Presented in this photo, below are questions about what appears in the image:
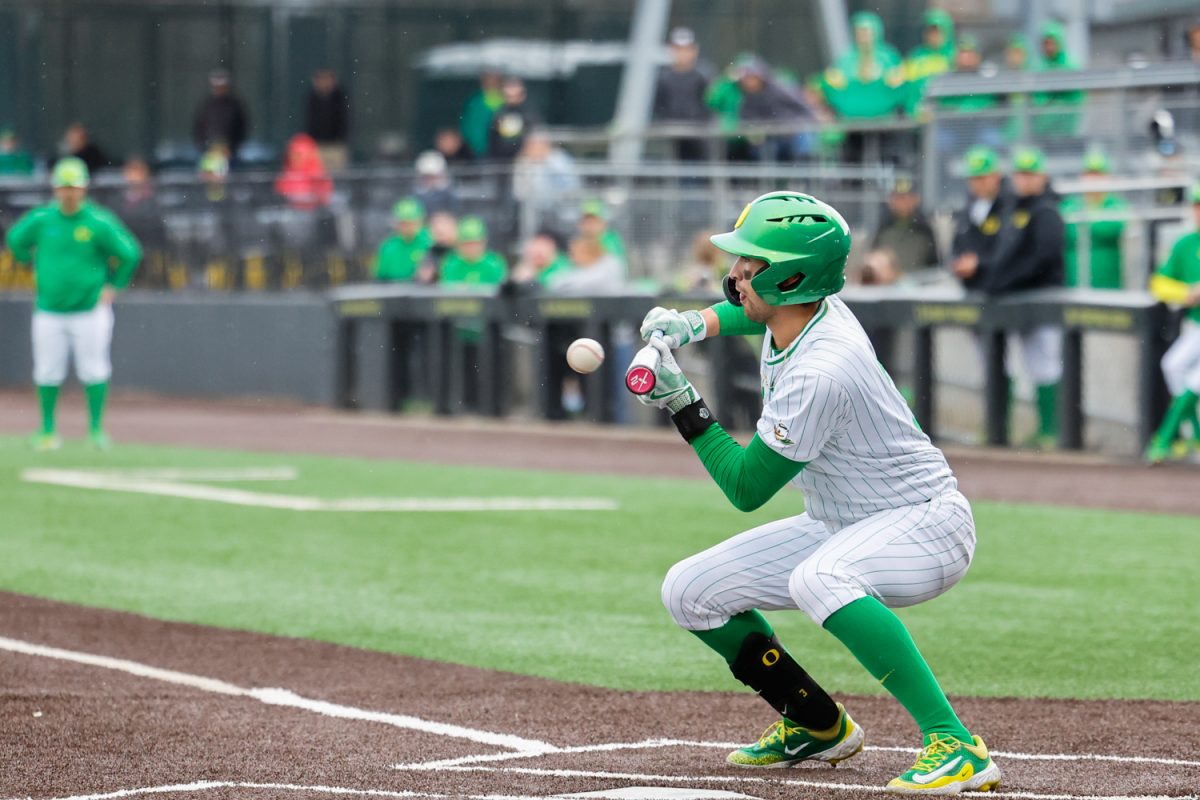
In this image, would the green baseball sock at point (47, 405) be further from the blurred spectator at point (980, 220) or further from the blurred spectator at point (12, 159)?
the blurred spectator at point (12, 159)

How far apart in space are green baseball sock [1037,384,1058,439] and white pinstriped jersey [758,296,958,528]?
9.73 m

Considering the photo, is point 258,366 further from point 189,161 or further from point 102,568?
point 102,568

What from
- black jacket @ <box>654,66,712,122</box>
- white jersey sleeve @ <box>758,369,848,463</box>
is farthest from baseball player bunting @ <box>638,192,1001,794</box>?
black jacket @ <box>654,66,712,122</box>

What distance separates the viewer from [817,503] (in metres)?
5.49

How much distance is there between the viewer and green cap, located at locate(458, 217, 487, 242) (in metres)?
18.6

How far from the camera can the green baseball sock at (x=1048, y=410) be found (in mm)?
14922

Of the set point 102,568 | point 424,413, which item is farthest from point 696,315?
point 424,413

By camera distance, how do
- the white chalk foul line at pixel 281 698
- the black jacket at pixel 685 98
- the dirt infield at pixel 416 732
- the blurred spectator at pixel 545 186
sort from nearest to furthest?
the dirt infield at pixel 416 732 → the white chalk foul line at pixel 281 698 → the blurred spectator at pixel 545 186 → the black jacket at pixel 685 98

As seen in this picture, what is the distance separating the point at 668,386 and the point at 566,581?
4.20 meters

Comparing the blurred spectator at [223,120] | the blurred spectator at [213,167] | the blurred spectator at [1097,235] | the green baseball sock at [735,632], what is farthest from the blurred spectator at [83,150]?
the green baseball sock at [735,632]

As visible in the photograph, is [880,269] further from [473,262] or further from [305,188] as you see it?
[305,188]

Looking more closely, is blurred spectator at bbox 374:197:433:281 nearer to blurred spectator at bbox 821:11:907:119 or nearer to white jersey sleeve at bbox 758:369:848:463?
blurred spectator at bbox 821:11:907:119

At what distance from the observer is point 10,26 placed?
26141mm

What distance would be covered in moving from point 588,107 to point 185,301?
679cm
